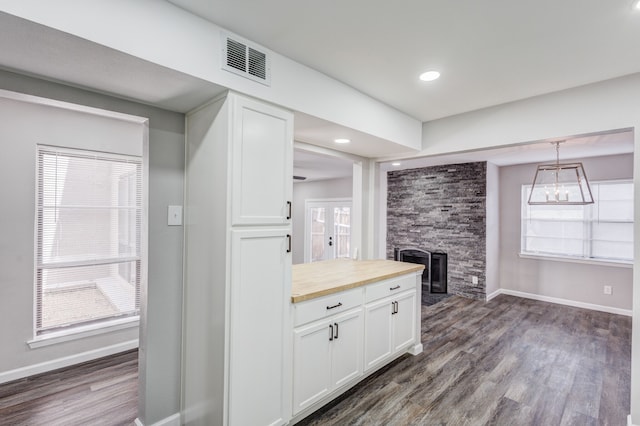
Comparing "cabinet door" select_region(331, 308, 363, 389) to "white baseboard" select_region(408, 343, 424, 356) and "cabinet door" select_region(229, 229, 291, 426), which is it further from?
"white baseboard" select_region(408, 343, 424, 356)

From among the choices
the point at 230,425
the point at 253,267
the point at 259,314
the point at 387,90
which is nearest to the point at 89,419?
the point at 230,425

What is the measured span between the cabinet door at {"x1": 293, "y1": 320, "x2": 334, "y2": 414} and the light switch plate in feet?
3.58

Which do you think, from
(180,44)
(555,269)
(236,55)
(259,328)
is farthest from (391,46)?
(555,269)

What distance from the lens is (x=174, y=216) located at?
2070mm

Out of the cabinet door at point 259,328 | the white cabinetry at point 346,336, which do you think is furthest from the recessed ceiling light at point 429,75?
the white cabinetry at point 346,336

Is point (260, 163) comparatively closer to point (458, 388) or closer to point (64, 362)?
point (458, 388)

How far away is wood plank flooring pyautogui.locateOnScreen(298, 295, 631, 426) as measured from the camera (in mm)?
2277

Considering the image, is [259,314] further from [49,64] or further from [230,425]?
[49,64]

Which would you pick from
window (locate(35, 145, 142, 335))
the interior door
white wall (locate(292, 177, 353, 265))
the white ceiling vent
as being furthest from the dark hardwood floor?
white wall (locate(292, 177, 353, 265))

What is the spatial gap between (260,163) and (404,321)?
7.13 feet

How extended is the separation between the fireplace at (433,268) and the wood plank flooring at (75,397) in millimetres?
4920

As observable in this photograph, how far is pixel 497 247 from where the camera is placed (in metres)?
5.77

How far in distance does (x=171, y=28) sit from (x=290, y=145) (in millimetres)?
868

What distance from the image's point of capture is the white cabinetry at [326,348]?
82.4 inches
